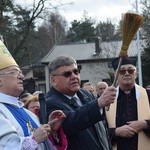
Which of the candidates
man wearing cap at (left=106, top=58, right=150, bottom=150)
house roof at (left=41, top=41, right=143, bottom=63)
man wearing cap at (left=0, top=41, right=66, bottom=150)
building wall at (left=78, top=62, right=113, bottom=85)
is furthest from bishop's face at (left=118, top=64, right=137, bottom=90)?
house roof at (left=41, top=41, right=143, bottom=63)

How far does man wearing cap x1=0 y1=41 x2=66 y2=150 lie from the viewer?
321 centimetres

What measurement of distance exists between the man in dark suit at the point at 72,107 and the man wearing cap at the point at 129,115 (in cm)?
63

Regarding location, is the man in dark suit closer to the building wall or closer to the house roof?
the building wall

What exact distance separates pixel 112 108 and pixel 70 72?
44.2 inches

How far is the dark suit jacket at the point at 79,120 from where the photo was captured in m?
3.69

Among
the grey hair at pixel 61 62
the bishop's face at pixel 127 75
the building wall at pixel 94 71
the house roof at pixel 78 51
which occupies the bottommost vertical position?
the building wall at pixel 94 71

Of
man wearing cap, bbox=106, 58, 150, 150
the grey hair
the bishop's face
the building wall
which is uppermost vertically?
the grey hair

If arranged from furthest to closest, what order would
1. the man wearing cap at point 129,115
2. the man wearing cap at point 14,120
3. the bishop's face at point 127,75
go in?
the bishop's face at point 127,75 → the man wearing cap at point 129,115 → the man wearing cap at point 14,120

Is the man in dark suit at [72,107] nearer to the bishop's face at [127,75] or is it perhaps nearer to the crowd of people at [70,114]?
the crowd of people at [70,114]

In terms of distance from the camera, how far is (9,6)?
27344 mm

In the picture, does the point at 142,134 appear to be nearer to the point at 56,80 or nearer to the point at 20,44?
the point at 56,80

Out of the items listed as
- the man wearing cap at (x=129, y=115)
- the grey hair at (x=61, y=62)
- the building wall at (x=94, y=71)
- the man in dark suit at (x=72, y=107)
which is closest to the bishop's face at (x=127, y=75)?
the man wearing cap at (x=129, y=115)

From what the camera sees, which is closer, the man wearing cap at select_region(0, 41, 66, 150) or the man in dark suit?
the man wearing cap at select_region(0, 41, 66, 150)

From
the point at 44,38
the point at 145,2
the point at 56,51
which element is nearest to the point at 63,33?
the point at 44,38
